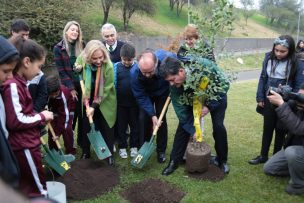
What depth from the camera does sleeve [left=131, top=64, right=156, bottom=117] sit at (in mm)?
4230

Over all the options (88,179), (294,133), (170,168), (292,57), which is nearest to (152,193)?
(170,168)

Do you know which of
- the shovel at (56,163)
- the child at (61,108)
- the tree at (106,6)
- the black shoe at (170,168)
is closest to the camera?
the shovel at (56,163)

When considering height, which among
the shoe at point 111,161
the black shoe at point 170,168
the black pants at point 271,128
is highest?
the black pants at point 271,128

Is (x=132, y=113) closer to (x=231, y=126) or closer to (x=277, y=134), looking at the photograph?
(x=277, y=134)

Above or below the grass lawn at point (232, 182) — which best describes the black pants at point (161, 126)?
above

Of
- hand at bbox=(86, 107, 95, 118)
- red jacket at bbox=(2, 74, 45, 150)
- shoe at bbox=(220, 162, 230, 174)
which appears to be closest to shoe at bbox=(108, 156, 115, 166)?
hand at bbox=(86, 107, 95, 118)

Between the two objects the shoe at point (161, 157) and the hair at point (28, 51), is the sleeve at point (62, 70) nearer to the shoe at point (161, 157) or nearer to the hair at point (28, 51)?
the shoe at point (161, 157)

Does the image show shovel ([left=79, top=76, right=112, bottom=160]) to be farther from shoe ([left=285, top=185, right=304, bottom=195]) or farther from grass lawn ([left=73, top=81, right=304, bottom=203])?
shoe ([left=285, top=185, right=304, bottom=195])

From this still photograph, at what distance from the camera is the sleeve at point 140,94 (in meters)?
4.23

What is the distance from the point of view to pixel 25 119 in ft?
8.68

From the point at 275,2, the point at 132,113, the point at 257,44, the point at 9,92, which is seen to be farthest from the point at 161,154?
the point at 275,2

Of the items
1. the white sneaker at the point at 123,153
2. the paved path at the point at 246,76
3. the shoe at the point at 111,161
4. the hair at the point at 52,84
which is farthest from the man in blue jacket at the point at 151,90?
the paved path at the point at 246,76

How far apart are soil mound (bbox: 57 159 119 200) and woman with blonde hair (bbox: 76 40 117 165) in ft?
0.82

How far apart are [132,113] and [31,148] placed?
2.04 m
